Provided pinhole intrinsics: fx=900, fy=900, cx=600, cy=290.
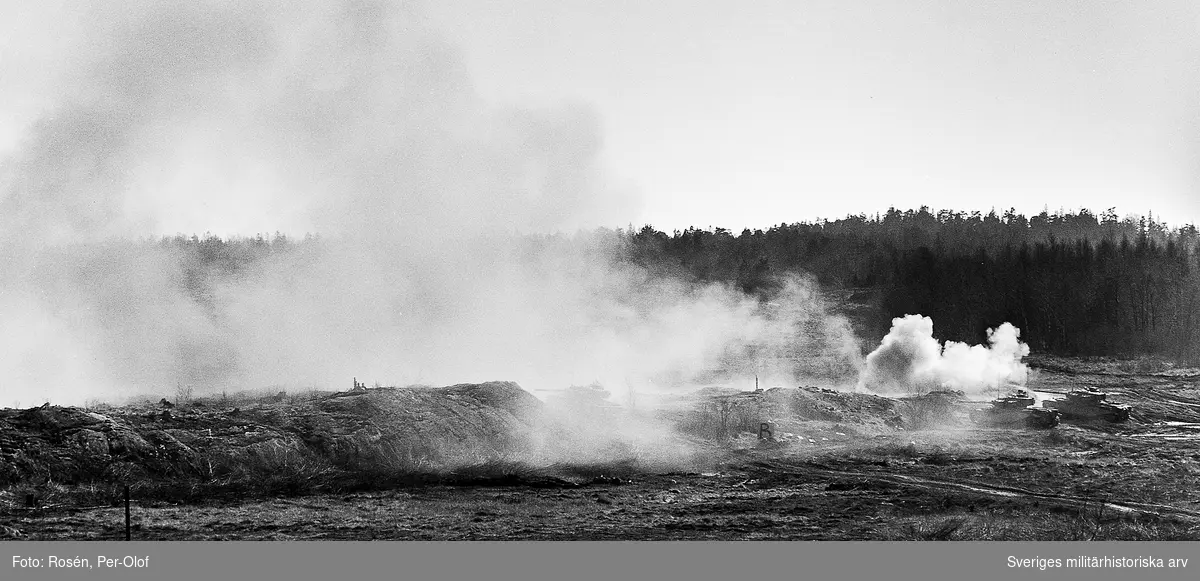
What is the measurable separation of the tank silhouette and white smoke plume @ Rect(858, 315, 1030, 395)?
7439mm

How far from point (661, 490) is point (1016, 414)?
21.9 m

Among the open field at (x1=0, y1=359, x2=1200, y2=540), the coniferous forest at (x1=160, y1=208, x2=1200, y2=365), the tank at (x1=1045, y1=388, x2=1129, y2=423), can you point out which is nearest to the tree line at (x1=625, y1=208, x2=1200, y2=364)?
the coniferous forest at (x1=160, y1=208, x2=1200, y2=365)

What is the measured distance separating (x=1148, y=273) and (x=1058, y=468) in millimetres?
50660

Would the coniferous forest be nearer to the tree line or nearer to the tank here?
the tree line

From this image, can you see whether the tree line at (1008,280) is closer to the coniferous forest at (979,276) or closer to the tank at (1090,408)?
the coniferous forest at (979,276)

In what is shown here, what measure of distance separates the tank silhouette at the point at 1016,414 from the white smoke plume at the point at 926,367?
744 cm

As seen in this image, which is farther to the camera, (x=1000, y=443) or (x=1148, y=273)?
(x=1148, y=273)

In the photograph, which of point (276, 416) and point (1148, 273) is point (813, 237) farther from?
point (276, 416)

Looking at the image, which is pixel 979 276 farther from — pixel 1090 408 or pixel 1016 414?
pixel 1016 414

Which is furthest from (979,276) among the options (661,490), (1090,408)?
(661,490)

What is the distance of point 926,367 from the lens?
51156mm

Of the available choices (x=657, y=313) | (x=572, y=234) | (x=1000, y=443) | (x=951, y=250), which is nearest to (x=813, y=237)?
(x=951, y=250)

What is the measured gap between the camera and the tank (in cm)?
3909

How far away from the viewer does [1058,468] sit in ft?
92.5
